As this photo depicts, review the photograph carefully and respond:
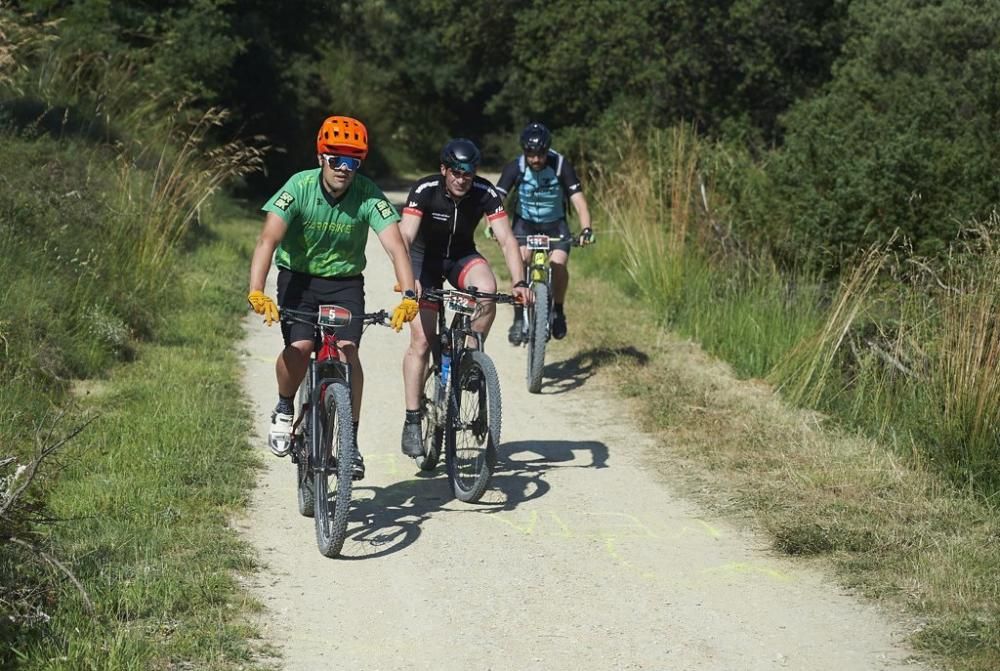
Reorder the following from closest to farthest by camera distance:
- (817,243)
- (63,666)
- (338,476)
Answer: (63,666) → (338,476) → (817,243)

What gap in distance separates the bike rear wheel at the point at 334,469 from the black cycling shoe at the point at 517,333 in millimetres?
5180

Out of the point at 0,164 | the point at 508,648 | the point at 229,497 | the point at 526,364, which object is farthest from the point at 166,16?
the point at 508,648

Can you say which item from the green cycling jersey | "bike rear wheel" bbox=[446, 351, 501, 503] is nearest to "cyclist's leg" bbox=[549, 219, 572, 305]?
"bike rear wheel" bbox=[446, 351, 501, 503]

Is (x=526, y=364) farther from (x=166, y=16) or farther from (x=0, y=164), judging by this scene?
(x=166, y=16)

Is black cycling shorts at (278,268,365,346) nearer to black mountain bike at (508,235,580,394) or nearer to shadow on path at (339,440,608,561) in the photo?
shadow on path at (339,440,608,561)

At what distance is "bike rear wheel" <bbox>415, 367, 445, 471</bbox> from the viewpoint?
784 cm

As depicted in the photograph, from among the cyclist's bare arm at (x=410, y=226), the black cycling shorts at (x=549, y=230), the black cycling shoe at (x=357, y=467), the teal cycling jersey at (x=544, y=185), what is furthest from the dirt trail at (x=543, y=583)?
the teal cycling jersey at (x=544, y=185)

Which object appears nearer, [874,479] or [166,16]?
[874,479]

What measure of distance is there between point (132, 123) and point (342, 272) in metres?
9.19

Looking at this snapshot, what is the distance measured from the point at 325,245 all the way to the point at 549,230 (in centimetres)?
459

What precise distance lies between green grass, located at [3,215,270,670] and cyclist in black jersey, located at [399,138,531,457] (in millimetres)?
1130

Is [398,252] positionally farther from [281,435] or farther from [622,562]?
[622,562]

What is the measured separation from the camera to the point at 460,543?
22.3 feet

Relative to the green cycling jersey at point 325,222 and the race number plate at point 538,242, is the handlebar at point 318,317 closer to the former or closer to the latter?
the green cycling jersey at point 325,222
